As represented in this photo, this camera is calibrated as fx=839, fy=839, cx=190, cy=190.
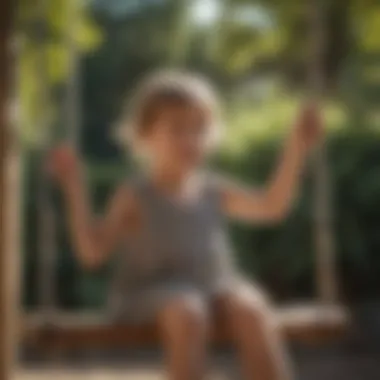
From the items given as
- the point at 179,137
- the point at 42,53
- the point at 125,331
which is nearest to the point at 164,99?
the point at 179,137

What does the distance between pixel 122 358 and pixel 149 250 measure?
121 millimetres

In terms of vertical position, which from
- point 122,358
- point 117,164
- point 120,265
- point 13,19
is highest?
point 13,19

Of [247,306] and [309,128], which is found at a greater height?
[309,128]

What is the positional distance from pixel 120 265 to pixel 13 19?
297mm

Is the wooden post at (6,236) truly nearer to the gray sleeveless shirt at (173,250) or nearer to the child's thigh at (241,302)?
the gray sleeveless shirt at (173,250)

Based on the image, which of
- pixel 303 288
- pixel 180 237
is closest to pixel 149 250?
pixel 180 237

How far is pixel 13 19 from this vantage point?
3.04 feet

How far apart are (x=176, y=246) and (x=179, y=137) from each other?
0.40 ft

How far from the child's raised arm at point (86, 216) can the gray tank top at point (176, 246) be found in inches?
0.7

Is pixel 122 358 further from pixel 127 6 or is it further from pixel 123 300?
pixel 127 6

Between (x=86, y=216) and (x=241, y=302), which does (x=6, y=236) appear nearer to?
(x=86, y=216)

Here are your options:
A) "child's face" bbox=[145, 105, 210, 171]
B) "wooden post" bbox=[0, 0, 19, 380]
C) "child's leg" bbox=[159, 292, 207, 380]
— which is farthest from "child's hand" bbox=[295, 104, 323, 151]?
"wooden post" bbox=[0, 0, 19, 380]

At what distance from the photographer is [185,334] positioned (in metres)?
0.88

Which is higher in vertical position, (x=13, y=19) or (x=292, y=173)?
(x=13, y=19)
